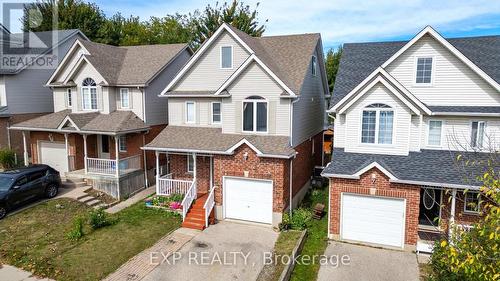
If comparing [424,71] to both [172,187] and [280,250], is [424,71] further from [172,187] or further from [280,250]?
[172,187]

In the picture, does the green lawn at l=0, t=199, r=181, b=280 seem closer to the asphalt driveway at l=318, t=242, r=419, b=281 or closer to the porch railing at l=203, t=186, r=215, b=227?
the porch railing at l=203, t=186, r=215, b=227

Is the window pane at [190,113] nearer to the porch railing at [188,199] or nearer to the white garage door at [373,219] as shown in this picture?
the porch railing at [188,199]

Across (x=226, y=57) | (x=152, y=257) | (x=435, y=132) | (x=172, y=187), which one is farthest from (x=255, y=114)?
(x=435, y=132)

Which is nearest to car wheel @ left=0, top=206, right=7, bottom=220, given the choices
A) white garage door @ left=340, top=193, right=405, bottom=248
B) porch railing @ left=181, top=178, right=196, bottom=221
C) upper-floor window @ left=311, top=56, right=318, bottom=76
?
porch railing @ left=181, top=178, right=196, bottom=221

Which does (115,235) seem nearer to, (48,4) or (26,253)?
(26,253)

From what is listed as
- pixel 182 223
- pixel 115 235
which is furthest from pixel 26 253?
pixel 182 223

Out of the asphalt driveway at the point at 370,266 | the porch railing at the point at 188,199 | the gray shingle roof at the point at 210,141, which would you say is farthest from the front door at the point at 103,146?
the asphalt driveway at the point at 370,266
